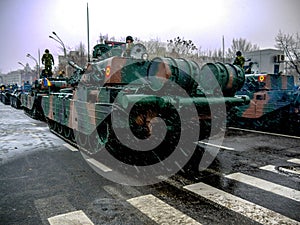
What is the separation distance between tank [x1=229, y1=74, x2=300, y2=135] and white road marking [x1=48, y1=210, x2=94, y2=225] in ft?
22.6

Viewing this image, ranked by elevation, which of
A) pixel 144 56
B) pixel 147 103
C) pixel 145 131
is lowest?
pixel 145 131

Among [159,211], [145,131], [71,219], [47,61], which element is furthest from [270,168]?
[47,61]

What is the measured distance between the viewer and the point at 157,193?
485 centimetres

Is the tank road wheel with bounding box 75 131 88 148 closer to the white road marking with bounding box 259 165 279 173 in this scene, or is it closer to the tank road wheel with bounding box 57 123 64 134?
the tank road wheel with bounding box 57 123 64 134

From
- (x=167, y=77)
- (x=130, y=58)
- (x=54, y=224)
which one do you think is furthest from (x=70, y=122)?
(x=54, y=224)

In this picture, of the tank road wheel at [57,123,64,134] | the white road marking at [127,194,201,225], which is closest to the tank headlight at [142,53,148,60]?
the white road marking at [127,194,201,225]

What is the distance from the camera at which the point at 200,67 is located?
21.8ft

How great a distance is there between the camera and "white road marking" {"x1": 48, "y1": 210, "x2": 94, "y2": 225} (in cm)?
386

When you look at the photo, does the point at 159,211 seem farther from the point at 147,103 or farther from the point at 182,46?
the point at 182,46

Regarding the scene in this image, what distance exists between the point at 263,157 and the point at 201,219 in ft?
12.9

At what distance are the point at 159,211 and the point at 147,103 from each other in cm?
206

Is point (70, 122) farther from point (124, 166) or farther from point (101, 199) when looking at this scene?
point (101, 199)

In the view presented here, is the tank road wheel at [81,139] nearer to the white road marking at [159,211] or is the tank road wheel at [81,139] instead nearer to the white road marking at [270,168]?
the white road marking at [159,211]

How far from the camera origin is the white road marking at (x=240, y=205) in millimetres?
3912
